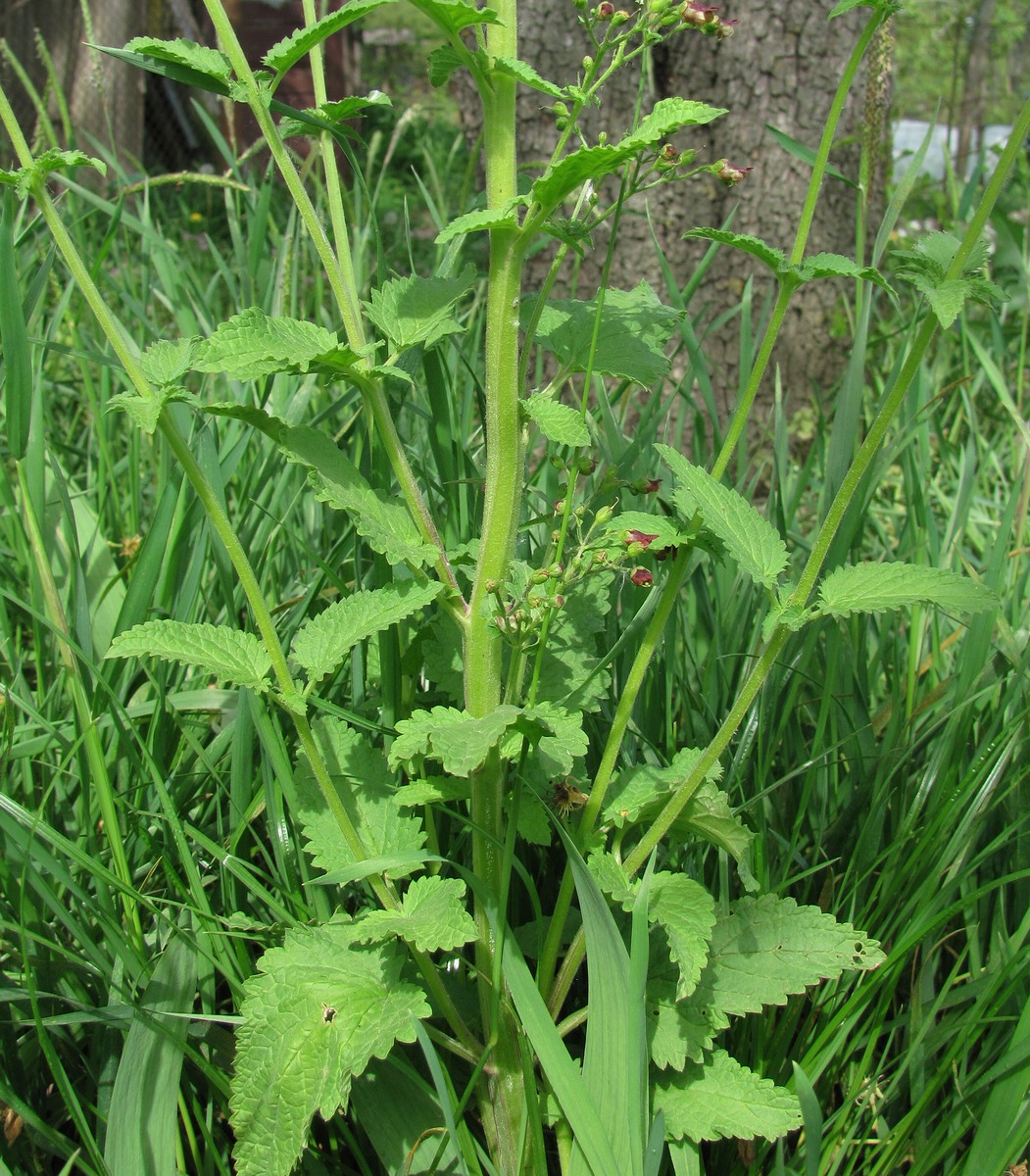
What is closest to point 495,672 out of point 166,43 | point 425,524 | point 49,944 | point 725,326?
point 425,524

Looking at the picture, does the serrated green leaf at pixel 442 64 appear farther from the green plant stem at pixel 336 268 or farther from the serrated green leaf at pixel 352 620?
the serrated green leaf at pixel 352 620

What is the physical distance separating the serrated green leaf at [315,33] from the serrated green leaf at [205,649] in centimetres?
47

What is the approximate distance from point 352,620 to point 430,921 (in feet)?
0.87

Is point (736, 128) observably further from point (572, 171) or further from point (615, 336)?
point (572, 171)

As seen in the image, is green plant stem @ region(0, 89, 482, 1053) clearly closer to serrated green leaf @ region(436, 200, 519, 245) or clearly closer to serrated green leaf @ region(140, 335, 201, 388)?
serrated green leaf @ region(140, 335, 201, 388)

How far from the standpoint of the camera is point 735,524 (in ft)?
2.90

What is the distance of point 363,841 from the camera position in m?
1.04

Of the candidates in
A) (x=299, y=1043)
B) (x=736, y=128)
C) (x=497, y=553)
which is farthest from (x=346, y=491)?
(x=736, y=128)

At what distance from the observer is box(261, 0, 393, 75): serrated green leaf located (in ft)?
2.54

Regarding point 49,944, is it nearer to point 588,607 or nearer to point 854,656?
point 588,607

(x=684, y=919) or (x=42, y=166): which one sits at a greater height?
(x=42, y=166)

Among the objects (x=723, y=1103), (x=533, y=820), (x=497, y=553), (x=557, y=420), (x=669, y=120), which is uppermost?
(x=669, y=120)

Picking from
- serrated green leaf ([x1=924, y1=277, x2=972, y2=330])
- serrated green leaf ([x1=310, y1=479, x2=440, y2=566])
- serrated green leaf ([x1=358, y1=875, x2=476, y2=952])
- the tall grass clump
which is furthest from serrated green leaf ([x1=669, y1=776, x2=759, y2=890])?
serrated green leaf ([x1=924, y1=277, x2=972, y2=330])

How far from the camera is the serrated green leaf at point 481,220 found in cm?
77
